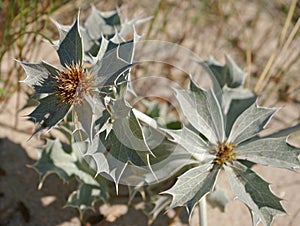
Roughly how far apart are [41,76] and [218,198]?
0.75 meters

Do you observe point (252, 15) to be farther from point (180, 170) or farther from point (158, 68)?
point (180, 170)

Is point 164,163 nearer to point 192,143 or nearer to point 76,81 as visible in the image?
point 192,143

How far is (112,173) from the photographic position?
1175mm

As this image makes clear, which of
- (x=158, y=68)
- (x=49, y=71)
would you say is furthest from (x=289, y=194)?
(x=49, y=71)

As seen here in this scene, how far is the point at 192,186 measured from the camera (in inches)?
48.5

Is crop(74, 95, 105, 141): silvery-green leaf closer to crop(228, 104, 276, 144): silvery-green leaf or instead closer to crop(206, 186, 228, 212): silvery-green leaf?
crop(228, 104, 276, 144): silvery-green leaf

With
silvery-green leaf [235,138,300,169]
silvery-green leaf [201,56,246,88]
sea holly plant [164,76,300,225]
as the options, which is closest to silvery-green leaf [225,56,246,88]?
silvery-green leaf [201,56,246,88]

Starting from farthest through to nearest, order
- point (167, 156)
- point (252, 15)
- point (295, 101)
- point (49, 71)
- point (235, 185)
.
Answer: point (252, 15) → point (295, 101) → point (167, 156) → point (235, 185) → point (49, 71)

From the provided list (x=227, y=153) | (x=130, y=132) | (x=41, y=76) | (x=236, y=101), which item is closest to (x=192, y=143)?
(x=227, y=153)

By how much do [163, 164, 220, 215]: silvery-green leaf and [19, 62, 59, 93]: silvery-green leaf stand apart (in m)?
0.40

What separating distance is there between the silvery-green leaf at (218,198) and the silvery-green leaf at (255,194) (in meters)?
0.27

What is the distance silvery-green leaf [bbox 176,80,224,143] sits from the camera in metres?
1.32

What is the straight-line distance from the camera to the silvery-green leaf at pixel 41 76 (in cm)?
112

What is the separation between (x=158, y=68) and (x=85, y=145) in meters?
0.79
